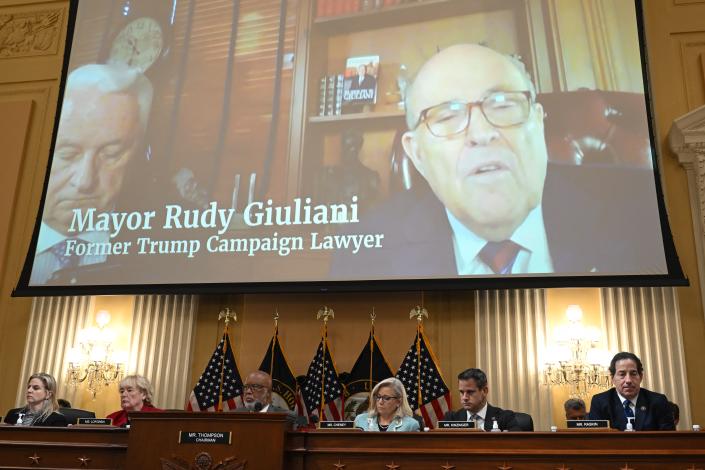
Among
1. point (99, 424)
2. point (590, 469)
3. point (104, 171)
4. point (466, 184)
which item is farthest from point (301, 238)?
point (590, 469)

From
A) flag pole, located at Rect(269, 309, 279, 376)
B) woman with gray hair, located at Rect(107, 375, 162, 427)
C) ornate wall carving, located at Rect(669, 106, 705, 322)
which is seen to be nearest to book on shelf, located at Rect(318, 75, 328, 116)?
flag pole, located at Rect(269, 309, 279, 376)

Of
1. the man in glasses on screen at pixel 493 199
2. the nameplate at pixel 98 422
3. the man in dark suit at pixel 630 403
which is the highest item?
the man in glasses on screen at pixel 493 199

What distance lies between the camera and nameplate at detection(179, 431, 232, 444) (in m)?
4.08

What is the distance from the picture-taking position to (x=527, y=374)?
6.57m

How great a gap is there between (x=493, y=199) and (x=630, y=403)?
7.04 feet

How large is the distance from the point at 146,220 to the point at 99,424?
2.92 m

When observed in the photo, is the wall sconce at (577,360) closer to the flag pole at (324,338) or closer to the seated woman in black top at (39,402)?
the flag pole at (324,338)

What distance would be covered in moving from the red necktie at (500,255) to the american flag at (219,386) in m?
2.37

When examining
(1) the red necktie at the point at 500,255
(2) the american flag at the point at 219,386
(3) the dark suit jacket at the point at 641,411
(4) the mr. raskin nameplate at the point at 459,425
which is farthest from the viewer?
(2) the american flag at the point at 219,386

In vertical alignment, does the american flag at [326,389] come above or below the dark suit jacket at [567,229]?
below

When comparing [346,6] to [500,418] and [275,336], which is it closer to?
[275,336]

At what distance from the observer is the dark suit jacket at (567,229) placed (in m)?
6.16

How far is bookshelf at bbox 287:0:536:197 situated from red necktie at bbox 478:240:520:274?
1.00m

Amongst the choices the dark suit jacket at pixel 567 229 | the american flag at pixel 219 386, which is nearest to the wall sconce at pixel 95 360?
the american flag at pixel 219 386
